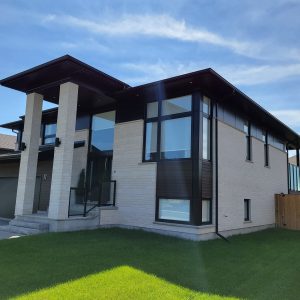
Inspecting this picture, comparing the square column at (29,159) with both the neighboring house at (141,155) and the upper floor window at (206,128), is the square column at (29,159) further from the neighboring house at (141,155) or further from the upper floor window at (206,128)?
the upper floor window at (206,128)

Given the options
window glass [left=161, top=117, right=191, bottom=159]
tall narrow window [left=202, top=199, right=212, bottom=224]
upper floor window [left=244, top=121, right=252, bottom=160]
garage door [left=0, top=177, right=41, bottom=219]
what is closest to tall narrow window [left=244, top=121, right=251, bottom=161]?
upper floor window [left=244, top=121, right=252, bottom=160]

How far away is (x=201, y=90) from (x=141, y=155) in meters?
3.27

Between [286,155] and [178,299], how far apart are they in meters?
16.9

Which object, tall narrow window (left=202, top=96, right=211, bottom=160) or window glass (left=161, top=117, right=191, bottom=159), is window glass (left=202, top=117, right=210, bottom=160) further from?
window glass (left=161, top=117, right=191, bottom=159)

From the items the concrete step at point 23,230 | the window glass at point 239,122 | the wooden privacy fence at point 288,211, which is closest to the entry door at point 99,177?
the concrete step at point 23,230

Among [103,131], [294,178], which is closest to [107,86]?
[103,131]

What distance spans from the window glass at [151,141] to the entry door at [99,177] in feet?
6.67

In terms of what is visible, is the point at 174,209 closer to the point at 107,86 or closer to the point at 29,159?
the point at 107,86

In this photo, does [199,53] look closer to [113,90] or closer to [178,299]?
[113,90]

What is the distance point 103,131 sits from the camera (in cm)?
1428

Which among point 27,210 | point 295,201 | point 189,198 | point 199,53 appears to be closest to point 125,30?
point 199,53

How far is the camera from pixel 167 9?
8.86 metres

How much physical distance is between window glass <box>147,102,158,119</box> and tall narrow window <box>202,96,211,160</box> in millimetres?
1874

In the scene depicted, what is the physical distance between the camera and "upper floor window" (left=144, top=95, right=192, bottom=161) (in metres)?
11.5
